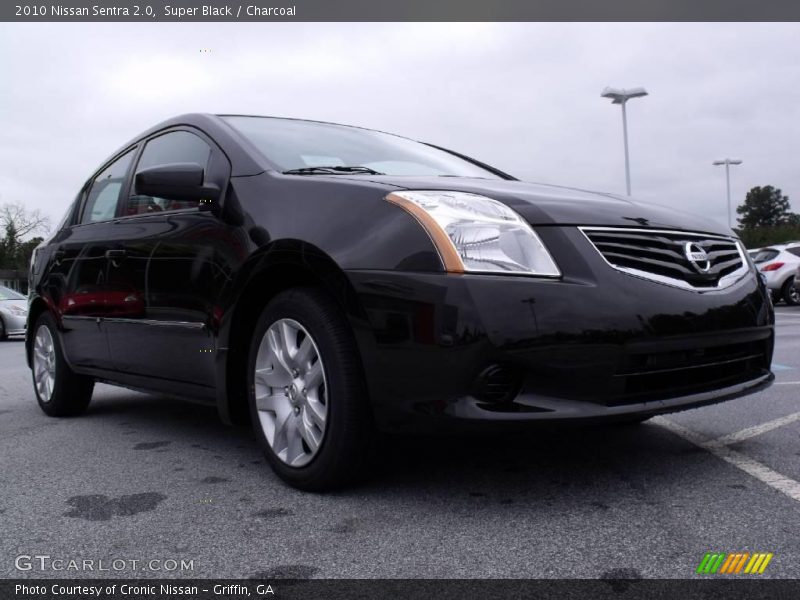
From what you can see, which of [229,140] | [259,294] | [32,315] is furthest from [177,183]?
[32,315]

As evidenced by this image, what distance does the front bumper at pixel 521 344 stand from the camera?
8.39 ft

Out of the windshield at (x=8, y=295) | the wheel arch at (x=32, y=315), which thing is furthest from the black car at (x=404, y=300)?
the windshield at (x=8, y=295)

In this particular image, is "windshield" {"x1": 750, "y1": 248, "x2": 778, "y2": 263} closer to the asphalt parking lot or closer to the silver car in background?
the silver car in background

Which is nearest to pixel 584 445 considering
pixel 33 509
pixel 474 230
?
pixel 474 230

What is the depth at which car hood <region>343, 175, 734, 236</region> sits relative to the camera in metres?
2.82

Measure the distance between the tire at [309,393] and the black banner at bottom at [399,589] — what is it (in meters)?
0.73

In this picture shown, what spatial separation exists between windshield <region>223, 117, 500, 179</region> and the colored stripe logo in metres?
1.91

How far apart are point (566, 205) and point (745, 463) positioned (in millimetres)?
1250

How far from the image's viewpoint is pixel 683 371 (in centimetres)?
288

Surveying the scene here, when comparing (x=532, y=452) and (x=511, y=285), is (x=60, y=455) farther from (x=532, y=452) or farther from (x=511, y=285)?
(x=511, y=285)

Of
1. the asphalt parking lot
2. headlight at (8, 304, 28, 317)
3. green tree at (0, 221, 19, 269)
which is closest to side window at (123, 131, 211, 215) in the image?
the asphalt parking lot

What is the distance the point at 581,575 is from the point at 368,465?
994mm

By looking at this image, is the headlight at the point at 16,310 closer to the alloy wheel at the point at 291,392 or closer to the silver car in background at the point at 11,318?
the silver car in background at the point at 11,318

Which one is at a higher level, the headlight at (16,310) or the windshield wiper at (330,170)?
the windshield wiper at (330,170)
